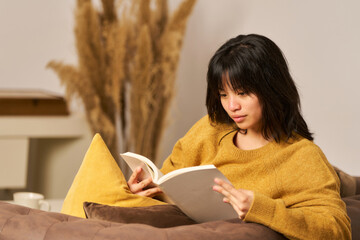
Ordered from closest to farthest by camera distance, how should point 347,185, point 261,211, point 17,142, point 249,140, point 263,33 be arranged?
point 261,211 → point 249,140 → point 347,185 → point 263,33 → point 17,142

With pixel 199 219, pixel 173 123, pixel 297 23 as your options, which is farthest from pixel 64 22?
pixel 199 219

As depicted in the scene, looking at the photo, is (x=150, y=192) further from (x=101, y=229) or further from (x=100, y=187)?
(x=101, y=229)

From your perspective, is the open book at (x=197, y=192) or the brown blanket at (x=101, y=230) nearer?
the brown blanket at (x=101, y=230)

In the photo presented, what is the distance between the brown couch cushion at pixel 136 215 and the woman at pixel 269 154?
13 cm

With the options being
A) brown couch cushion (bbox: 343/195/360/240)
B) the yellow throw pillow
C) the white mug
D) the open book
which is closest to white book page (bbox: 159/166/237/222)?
the open book

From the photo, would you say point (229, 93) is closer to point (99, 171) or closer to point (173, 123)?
point (99, 171)

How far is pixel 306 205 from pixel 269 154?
0.56 feet

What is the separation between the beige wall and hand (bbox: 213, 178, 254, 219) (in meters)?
0.93

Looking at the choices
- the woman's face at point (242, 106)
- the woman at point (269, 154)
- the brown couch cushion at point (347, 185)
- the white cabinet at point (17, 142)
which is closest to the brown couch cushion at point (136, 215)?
the woman at point (269, 154)

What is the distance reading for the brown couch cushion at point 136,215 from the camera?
102 cm

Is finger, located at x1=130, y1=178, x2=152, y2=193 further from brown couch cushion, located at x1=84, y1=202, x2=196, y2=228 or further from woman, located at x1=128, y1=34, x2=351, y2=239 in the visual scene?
brown couch cushion, located at x1=84, y1=202, x2=196, y2=228

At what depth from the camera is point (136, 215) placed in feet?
3.38

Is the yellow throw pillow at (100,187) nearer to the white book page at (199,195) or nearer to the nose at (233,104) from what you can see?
the white book page at (199,195)

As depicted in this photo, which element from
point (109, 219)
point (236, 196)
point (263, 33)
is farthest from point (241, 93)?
point (263, 33)
